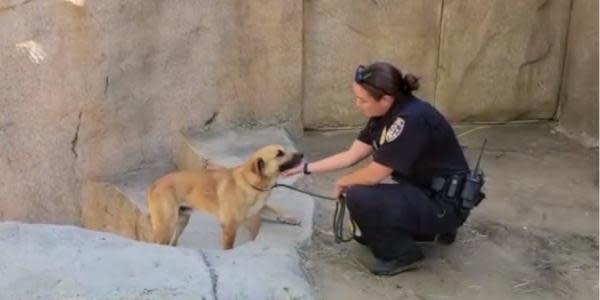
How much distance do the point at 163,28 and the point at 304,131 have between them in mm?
1335

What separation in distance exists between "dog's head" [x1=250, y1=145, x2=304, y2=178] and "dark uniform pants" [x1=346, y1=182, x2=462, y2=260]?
0.56 m

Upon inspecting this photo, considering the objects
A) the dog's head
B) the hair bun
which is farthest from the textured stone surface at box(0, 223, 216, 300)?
the hair bun

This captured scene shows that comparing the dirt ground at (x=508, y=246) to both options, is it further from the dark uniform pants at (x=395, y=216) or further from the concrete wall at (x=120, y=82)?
the concrete wall at (x=120, y=82)

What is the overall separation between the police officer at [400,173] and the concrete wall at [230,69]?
2450 millimetres

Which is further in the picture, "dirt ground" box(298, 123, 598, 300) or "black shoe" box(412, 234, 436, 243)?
"black shoe" box(412, 234, 436, 243)

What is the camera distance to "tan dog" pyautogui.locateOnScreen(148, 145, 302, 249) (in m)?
4.82

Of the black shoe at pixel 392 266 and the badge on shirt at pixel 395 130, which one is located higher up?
the badge on shirt at pixel 395 130

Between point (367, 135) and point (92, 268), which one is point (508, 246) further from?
point (92, 268)

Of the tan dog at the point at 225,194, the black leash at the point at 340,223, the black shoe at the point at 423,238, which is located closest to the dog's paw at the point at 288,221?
the tan dog at the point at 225,194

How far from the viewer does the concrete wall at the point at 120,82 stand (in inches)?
247

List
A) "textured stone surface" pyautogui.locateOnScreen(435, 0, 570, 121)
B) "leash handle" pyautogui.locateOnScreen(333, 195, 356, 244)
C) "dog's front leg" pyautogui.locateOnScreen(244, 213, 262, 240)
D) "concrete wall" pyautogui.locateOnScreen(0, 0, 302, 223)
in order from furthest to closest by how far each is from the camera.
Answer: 1. "textured stone surface" pyautogui.locateOnScreen(435, 0, 570, 121)
2. "concrete wall" pyautogui.locateOnScreen(0, 0, 302, 223)
3. "dog's front leg" pyautogui.locateOnScreen(244, 213, 262, 240)
4. "leash handle" pyautogui.locateOnScreen(333, 195, 356, 244)

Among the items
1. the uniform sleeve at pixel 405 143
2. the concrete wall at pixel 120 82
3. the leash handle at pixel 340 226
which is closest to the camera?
the uniform sleeve at pixel 405 143

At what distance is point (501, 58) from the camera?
23.5 feet

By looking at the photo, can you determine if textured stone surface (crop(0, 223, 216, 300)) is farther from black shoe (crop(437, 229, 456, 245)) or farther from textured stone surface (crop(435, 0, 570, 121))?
textured stone surface (crop(435, 0, 570, 121))
